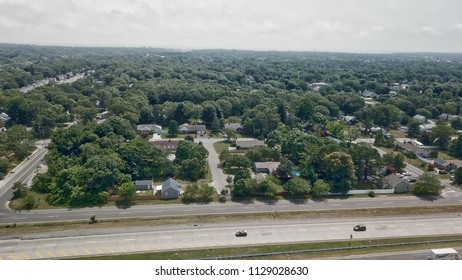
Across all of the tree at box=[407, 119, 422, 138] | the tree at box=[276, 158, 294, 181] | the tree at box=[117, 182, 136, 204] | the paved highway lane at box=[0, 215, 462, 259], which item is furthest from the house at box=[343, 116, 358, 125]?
the tree at box=[117, 182, 136, 204]

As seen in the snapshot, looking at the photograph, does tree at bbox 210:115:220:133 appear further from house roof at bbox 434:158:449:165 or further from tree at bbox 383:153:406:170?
house roof at bbox 434:158:449:165

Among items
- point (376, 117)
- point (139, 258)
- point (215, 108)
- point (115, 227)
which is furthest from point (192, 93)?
point (139, 258)

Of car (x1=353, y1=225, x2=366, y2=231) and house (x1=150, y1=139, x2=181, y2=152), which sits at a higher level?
house (x1=150, y1=139, x2=181, y2=152)

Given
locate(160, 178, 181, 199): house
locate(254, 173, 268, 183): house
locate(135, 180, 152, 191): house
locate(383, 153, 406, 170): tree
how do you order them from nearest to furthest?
locate(160, 178, 181, 199): house, locate(135, 180, 152, 191): house, locate(254, 173, 268, 183): house, locate(383, 153, 406, 170): tree

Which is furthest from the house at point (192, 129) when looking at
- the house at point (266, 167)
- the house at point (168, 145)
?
the house at point (266, 167)

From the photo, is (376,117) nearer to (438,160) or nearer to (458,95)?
(438,160)

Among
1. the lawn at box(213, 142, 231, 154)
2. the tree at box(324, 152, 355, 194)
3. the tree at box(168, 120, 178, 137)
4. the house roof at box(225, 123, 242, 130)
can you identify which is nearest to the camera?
the tree at box(324, 152, 355, 194)

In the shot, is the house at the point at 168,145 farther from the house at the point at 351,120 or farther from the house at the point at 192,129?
the house at the point at 351,120
